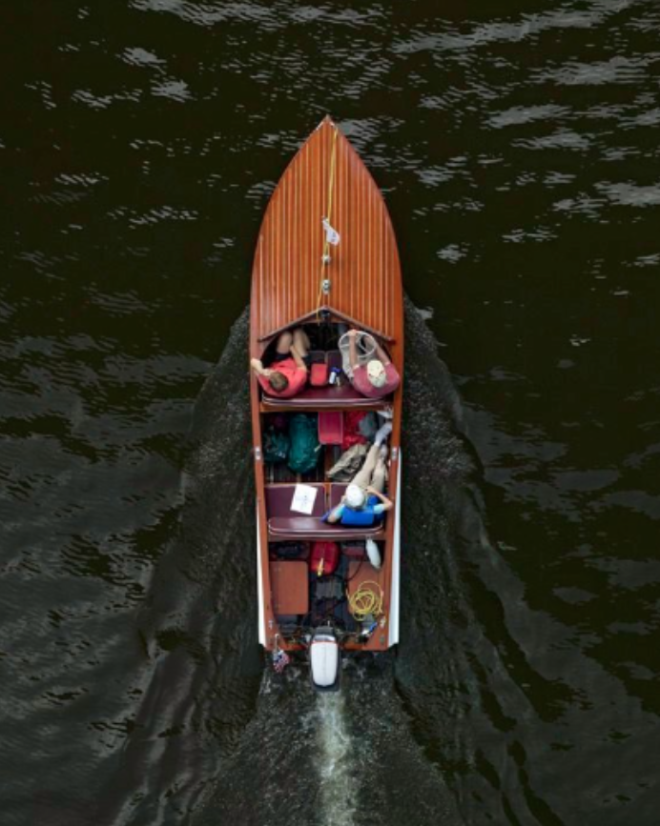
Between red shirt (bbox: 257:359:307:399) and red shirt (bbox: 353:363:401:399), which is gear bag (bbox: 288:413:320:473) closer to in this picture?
red shirt (bbox: 257:359:307:399)

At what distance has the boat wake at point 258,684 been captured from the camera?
16.0 metres

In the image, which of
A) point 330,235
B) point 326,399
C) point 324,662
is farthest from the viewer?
point 330,235

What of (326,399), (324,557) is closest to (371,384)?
(326,399)

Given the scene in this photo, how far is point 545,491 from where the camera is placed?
1664 cm

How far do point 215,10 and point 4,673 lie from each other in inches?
307

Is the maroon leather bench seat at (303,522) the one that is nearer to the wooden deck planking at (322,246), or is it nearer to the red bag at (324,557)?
the red bag at (324,557)

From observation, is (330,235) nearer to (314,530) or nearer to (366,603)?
(314,530)

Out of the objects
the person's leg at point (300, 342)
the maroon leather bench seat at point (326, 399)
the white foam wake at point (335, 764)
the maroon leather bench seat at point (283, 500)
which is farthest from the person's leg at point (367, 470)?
the white foam wake at point (335, 764)

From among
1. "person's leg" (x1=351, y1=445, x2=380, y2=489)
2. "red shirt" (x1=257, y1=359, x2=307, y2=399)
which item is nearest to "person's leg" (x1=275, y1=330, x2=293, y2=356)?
"red shirt" (x1=257, y1=359, x2=307, y2=399)

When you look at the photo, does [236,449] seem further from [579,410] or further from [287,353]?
[579,410]

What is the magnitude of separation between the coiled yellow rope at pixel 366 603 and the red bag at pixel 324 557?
1.26ft

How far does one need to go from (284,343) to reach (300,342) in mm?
167

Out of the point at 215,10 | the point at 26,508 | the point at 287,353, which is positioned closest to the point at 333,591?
the point at 287,353

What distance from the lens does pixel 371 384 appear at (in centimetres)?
1557
